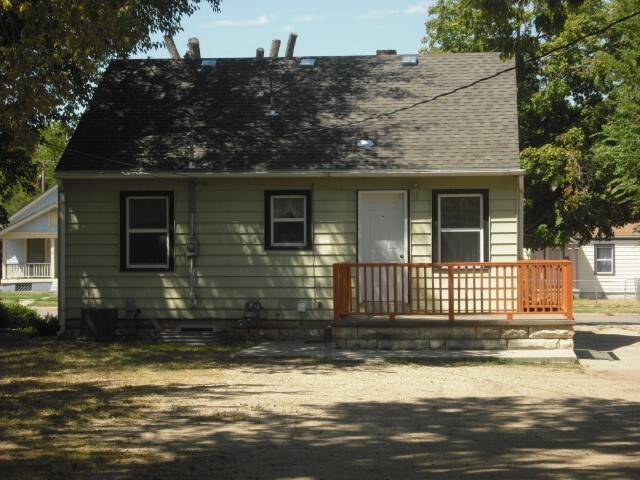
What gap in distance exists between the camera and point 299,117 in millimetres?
18312

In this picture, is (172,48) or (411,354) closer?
(411,354)

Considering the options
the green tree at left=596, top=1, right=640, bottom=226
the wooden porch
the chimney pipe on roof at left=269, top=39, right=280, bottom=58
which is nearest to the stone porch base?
the wooden porch

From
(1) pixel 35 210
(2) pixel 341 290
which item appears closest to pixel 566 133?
(2) pixel 341 290

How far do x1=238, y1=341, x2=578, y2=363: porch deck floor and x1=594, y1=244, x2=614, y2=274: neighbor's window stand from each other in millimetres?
27625

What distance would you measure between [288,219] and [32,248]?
38600mm

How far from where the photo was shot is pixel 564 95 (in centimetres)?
2753

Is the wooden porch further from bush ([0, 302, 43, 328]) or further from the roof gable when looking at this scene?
the roof gable

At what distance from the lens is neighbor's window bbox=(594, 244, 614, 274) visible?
135 feet

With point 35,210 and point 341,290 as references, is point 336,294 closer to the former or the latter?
point 341,290

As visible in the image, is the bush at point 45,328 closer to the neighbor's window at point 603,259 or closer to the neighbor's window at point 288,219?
the neighbor's window at point 288,219

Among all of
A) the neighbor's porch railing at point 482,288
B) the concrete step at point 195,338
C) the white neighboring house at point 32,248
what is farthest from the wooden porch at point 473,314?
the white neighboring house at point 32,248

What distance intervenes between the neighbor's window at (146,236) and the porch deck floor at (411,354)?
321cm

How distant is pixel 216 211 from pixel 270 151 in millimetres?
1556

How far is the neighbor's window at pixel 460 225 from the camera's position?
1686 cm
